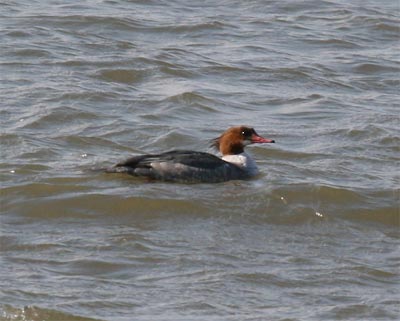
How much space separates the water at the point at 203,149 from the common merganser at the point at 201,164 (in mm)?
108

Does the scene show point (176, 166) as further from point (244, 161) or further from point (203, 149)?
point (203, 149)

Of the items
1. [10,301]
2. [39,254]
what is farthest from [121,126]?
[10,301]

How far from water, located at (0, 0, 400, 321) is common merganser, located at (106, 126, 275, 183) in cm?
11

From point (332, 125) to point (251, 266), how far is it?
468cm

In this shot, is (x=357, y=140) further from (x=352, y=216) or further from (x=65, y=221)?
(x=65, y=221)

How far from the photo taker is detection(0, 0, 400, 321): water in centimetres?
868

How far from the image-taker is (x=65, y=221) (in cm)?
1012

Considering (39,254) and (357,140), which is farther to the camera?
(357,140)

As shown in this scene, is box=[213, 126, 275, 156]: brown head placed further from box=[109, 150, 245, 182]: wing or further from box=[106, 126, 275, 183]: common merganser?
box=[109, 150, 245, 182]: wing

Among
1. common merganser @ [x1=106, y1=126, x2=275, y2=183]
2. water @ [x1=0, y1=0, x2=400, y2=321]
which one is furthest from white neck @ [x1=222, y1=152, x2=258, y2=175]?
water @ [x1=0, y1=0, x2=400, y2=321]

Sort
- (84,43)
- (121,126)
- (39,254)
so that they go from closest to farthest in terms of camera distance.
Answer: (39,254) → (121,126) → (84,43)

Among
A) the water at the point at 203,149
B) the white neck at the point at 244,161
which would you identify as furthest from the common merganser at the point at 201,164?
the water at the point at 203,149

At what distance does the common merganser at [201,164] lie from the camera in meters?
11.3

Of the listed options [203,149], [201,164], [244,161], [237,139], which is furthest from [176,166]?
[203,149]
